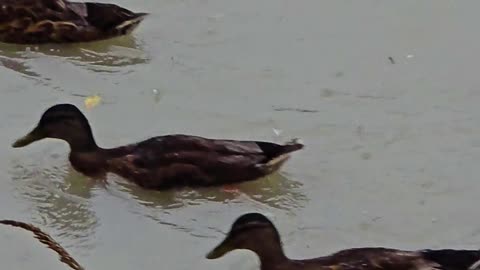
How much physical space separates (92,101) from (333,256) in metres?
1.91

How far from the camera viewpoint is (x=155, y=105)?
7.26 meters

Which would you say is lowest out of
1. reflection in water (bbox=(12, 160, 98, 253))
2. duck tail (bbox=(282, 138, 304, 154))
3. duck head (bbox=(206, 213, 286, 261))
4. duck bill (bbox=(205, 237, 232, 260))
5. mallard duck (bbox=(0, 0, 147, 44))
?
reflection in water (bbox=(12, 160, 98, 253))

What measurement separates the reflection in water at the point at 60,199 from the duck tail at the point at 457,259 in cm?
138

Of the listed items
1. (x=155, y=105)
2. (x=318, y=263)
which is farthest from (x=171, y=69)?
(x=318, y=263)

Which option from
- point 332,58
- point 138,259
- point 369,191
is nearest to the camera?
point 138,259

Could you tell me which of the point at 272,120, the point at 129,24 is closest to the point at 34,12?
the point at 129,24

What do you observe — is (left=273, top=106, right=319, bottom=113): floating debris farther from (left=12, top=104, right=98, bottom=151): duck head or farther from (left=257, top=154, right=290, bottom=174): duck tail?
(left=12, top=104, right=98, bottom=151): duck head

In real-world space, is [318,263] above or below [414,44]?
below

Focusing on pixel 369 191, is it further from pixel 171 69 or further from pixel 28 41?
pixel 28 41

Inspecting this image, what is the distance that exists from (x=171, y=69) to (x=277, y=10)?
84 cm

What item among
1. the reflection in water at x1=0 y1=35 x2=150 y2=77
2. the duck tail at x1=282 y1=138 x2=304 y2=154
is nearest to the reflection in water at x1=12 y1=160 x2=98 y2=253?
the duck tail at x1=282 y1=138 x2=304 y2=154

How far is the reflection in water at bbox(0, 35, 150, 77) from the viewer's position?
7.82 meters

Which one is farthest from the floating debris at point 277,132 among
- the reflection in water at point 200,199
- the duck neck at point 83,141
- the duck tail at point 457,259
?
the duck tail at point 457,259

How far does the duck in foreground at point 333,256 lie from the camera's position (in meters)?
5.63
